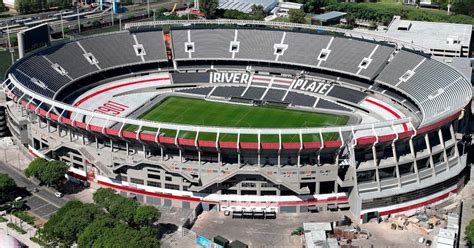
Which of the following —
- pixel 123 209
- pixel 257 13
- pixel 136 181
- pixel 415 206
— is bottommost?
pixel 415 206

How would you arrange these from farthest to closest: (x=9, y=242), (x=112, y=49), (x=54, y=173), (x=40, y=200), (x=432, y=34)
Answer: (x=432, y=34)
(x=112, y=49)
(x=54, y=173)
(x=40, y=200)
(x=9, y=242)

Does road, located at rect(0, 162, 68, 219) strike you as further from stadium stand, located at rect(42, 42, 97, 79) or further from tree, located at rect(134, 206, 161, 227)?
stadium stand, located at rect(42, 42, 97, 79)

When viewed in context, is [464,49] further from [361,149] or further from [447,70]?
[361,149]

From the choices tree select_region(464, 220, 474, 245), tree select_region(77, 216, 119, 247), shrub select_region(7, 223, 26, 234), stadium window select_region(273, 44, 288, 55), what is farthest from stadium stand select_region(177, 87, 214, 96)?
tree select_region(464, 220, 474, 245)

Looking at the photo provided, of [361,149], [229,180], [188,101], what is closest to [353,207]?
[361,149]

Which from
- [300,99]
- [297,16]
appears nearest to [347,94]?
[300,99]

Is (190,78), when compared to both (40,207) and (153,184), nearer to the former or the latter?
(153,184)

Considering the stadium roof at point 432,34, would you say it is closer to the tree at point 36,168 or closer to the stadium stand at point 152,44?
the stadium stand at point 152,44
